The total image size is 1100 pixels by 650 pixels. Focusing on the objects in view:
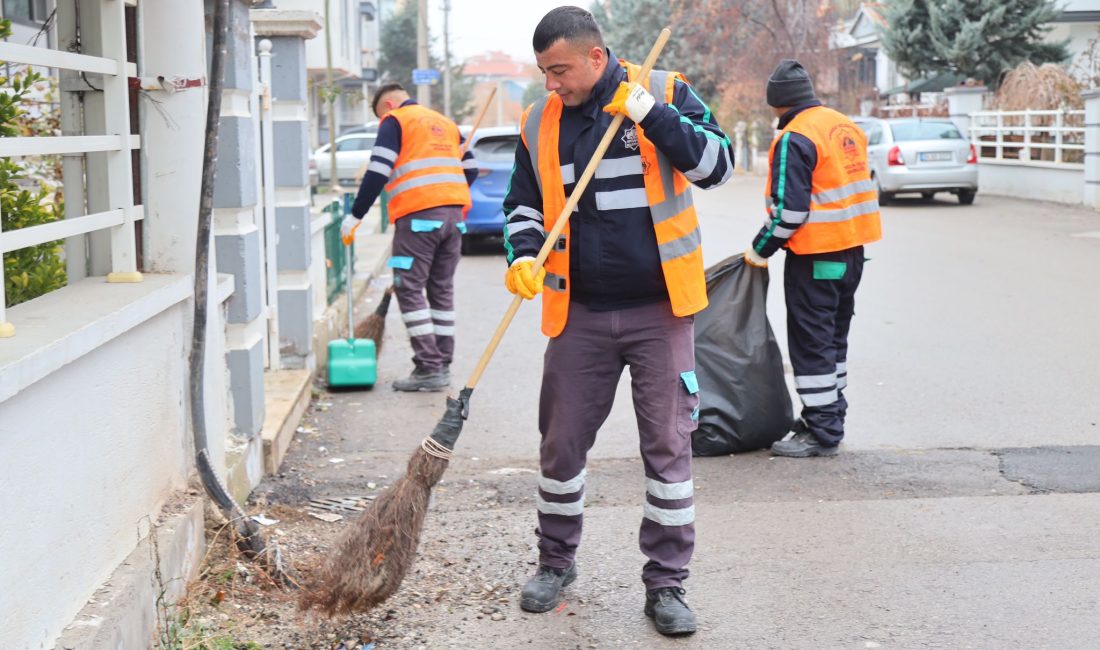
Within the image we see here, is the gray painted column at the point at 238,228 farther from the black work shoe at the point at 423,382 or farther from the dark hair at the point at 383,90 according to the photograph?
the dark hair at the point at 383,90

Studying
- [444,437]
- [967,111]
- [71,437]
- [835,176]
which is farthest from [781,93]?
[967,111]

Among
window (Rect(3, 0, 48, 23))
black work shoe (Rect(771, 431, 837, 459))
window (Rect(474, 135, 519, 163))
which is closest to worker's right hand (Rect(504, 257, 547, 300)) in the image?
black work shoe (Rect(771, 431, 837, 459))

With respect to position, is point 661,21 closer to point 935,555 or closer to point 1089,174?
point 1089,174

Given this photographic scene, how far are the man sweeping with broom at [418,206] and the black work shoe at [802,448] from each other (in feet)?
8.76

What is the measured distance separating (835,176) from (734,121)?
37.4 metres

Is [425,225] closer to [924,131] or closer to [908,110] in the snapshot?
[924,131]

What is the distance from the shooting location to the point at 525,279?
13.6 ft

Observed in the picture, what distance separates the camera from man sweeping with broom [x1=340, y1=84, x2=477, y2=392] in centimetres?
827

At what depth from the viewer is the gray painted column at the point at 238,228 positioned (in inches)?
222

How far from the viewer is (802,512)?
5477 millimetres

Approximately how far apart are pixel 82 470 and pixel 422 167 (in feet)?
16.5

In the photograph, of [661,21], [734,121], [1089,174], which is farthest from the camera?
[661,21]

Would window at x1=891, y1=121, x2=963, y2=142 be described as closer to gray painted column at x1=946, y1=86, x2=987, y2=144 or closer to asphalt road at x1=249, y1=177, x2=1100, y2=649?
gray painted column at x1=946, y1=86, x2=987, y2=144

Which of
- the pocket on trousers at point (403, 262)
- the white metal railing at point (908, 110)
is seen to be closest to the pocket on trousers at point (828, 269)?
the pocket on trousers at point (403, 262)
